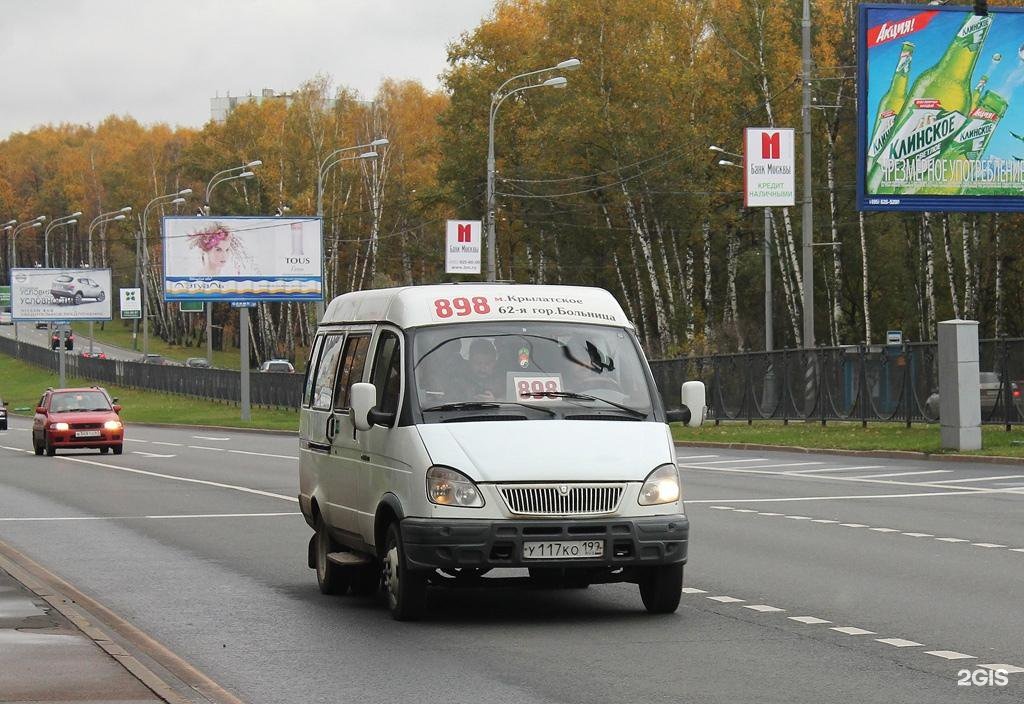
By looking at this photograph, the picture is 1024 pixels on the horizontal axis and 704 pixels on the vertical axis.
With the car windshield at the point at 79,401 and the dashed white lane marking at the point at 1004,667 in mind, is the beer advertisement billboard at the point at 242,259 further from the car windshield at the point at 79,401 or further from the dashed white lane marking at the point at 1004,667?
the dashed white lane marking at the point at 1004,667

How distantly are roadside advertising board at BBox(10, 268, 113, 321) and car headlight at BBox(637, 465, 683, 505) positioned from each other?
276 feet

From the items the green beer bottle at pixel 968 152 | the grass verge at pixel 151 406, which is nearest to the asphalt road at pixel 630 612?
the green beer bottle at pixel 968 152

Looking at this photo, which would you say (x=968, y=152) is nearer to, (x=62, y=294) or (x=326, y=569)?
(x=326, y=569)

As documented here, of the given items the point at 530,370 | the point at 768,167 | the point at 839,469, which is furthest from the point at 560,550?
the point at 768,167

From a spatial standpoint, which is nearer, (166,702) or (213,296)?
(166,702)

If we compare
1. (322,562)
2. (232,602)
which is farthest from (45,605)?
(322,562)

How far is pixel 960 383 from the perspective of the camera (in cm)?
3097

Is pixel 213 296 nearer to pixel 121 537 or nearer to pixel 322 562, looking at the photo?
pixel 121 537

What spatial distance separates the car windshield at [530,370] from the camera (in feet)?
38.3

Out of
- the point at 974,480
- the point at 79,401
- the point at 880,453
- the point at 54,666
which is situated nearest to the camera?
the point at 54,666

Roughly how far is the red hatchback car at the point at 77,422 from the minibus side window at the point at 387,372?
28673 millimetres

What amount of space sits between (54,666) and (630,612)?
159 inches

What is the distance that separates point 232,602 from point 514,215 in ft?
241

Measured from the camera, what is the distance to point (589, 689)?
890 cm
